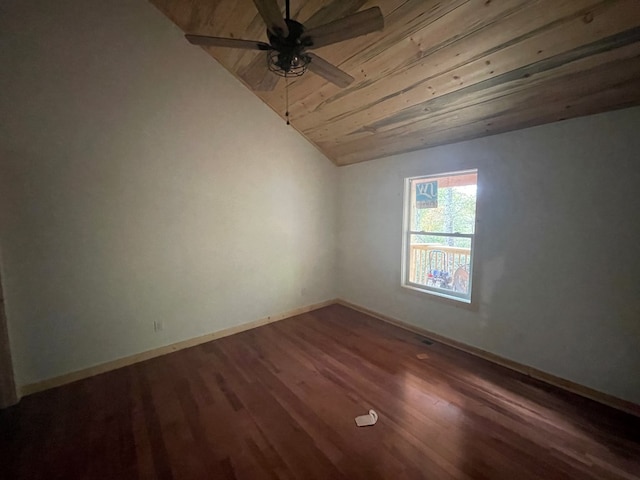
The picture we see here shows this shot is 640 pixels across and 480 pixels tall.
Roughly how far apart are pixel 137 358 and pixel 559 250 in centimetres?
423

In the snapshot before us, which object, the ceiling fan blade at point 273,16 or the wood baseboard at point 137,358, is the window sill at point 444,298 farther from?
the ceiling fan blade at point 273,16

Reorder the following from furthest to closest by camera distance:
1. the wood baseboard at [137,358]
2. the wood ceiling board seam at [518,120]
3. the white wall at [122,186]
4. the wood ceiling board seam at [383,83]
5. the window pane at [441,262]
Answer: the window pane at [441,262], the wood baseboard at [137,358], the white wall at [122,186], the wood ceiling board seam at [518,120], the wood ceiling board seam at [383,83]

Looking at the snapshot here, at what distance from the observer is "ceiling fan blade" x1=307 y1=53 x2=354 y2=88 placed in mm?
1754

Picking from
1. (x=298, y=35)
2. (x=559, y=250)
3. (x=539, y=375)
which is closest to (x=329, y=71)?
(x=298, y=35)

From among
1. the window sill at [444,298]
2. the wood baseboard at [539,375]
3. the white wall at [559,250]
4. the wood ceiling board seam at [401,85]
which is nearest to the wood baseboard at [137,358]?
the window sill at [444,298]

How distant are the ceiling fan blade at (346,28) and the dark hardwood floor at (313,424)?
2526 millimetres

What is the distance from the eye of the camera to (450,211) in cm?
315

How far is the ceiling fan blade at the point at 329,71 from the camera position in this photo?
1754 millimetres

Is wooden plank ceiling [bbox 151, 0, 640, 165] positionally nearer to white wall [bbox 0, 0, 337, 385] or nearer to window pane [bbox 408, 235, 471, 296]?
white wall [bbox 0, 0, 337, 385]

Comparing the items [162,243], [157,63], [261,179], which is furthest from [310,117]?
[162,243]

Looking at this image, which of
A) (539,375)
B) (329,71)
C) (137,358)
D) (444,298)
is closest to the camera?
(329,71)

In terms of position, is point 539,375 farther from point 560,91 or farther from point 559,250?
point 560,91

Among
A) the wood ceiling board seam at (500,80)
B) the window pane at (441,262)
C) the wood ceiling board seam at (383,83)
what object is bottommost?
the window pane at (441,262)

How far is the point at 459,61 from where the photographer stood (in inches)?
78.4
